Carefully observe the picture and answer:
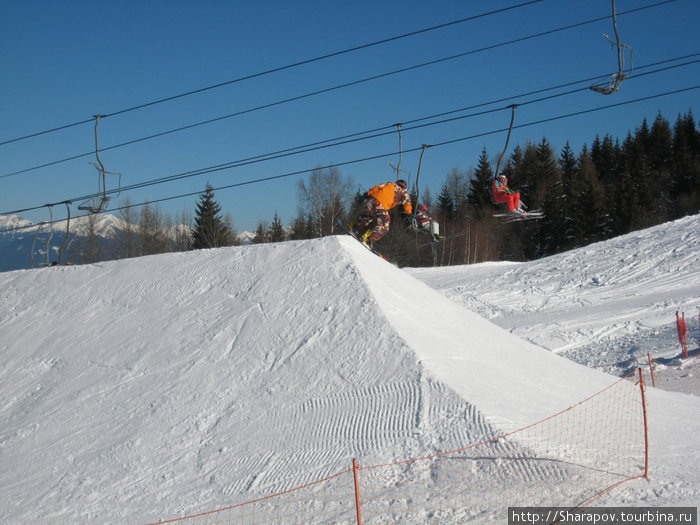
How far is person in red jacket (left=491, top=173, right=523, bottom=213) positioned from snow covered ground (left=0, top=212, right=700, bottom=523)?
11.3 ft

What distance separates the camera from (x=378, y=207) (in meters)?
14.0

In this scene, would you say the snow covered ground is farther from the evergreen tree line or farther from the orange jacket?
the evergreen tree line

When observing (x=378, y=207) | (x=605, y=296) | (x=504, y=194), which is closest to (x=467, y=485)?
(x=378, y=207)

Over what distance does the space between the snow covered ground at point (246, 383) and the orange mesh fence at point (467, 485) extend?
0.74 feet

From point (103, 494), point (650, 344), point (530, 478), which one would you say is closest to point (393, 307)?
point (530, 478)

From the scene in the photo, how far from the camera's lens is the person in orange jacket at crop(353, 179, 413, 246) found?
45.8 feet

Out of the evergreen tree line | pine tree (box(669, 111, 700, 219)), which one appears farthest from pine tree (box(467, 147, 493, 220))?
pine tree (box(669, 111, 700, 219))

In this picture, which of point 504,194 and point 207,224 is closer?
point 504,194

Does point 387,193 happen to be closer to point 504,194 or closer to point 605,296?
point 504,194

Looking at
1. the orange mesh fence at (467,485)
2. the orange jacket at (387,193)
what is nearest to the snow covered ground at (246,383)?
the orange mesh fence at (467,485)

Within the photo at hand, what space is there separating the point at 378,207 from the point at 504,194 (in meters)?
Result: 3.03

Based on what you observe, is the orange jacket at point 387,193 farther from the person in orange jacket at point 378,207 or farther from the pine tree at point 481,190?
the pine tree at point 481,190

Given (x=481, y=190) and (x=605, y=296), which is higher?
(x=481, y=190)

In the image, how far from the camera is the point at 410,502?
253 inches
